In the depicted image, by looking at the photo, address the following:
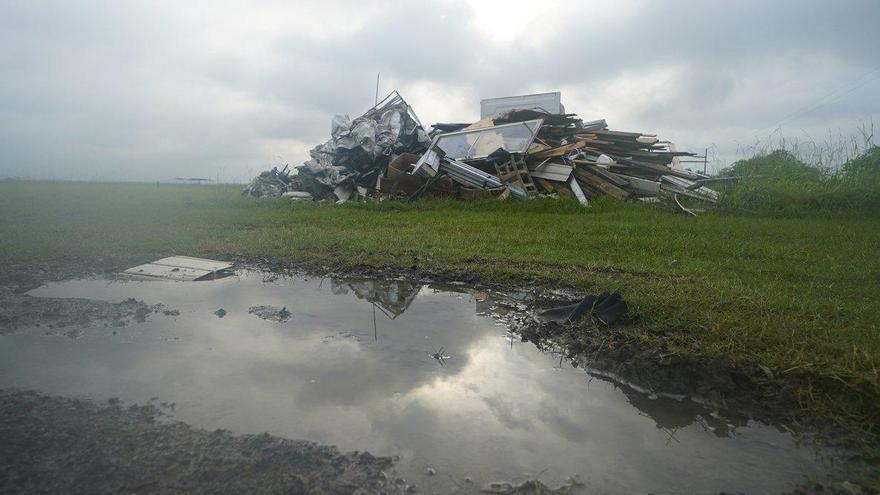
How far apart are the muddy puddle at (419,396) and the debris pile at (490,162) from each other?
7922 mm

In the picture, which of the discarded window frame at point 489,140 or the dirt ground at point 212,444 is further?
the discarded window frame at point 489,140

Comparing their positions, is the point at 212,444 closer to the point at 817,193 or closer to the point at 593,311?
the point at 593,311

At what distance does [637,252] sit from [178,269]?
5003mm

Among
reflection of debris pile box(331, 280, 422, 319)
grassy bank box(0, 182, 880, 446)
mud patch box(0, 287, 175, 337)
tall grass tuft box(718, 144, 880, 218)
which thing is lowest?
mud patch box(0, 287, 175, 337)

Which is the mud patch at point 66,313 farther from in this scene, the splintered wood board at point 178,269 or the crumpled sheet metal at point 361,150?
the crumpled sheet metal at point 361,150

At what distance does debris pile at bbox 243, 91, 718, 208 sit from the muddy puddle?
7.92m

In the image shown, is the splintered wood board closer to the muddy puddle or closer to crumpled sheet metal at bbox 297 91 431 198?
the muddy puddle

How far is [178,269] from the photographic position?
5.11 metres

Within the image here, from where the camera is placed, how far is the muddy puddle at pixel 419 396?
212 cm

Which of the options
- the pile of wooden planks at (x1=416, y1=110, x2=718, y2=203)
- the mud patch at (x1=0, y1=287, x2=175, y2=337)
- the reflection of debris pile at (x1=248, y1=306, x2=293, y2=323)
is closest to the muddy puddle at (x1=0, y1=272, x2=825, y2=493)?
the reflection of debris pile at (x1=248, y1=306, x2=293, y2=323)

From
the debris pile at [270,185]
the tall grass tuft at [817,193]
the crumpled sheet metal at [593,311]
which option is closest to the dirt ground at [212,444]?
the crumpled sheet metal at [593,311]

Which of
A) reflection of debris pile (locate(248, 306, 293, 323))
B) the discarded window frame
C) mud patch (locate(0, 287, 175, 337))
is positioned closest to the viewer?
mud patch (locate(0, 287, 175, 337))

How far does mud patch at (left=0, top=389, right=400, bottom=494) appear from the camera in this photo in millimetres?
1846

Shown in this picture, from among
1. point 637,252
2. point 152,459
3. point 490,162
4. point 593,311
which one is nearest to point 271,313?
point 152,459
